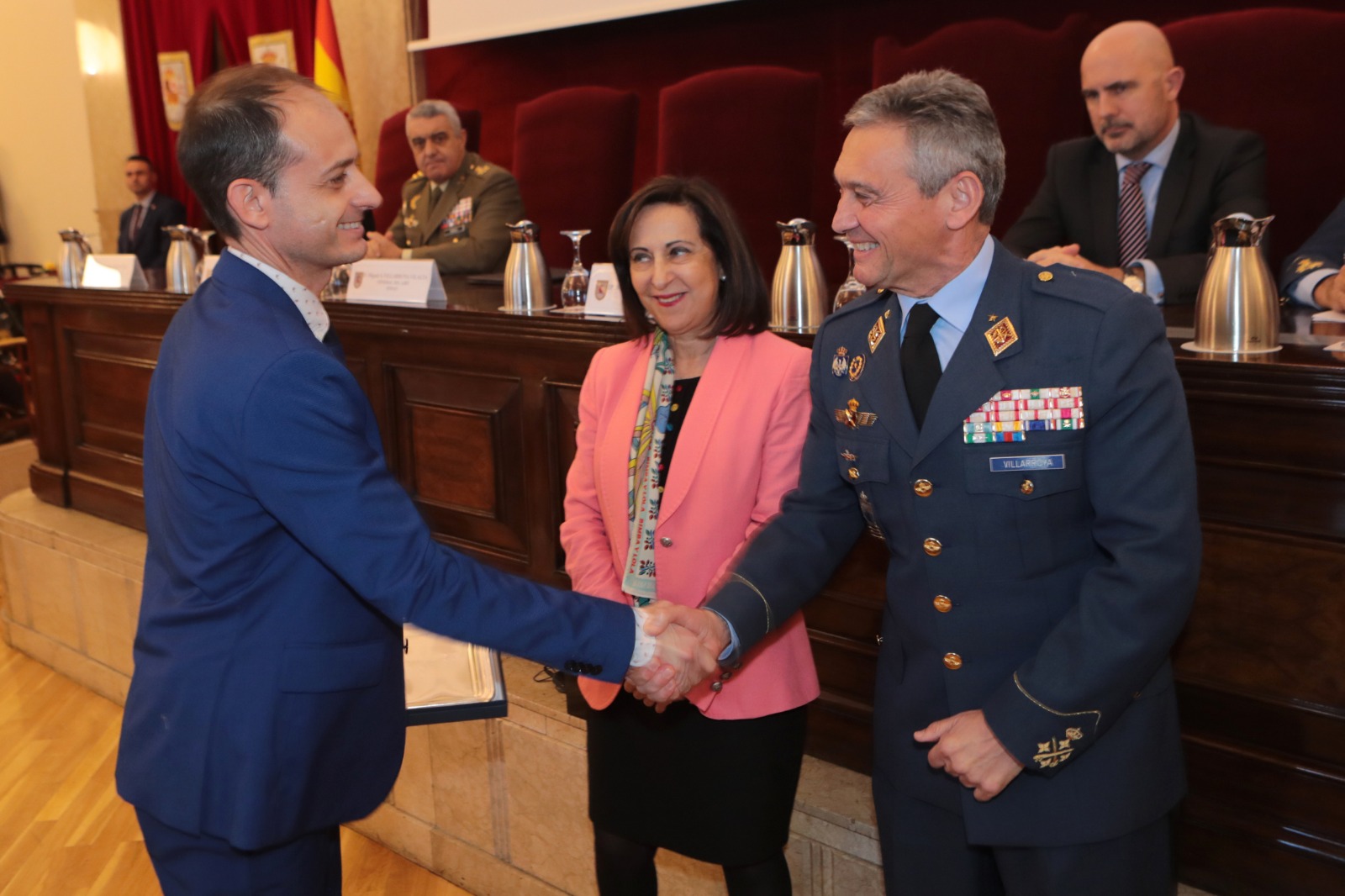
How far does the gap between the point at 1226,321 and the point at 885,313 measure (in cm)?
68

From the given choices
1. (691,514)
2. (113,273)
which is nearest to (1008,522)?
(691,514)

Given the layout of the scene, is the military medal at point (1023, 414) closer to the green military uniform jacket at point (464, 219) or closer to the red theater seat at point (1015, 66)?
the red theater seat at point (1015, 66)

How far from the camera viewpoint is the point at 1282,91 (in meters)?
3.15

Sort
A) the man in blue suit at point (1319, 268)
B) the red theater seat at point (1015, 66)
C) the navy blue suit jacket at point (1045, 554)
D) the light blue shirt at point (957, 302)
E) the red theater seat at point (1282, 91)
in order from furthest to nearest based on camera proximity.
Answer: the red theater seat at point (1015, 66), the red theater seat at point (1282, 91), the man in blue suit at point (1319, 268), the light blue shirt at point (957, 302), the navy blue suit jacket at point (1045, 554)

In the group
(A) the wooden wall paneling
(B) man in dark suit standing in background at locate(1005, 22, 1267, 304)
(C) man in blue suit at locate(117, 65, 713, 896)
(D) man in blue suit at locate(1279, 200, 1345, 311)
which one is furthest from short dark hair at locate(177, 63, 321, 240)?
(A) the wooden wall paneling

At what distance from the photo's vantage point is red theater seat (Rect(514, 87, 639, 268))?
13.7 ft

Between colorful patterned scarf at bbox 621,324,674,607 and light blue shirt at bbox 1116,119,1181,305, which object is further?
light blue shirt at bbox 1116,119,1181,305

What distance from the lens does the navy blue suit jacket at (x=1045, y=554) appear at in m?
1.12

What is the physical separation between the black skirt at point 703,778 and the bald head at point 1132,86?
1.99 meters

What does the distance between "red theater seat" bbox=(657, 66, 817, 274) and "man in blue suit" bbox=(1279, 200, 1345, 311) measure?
167 centimetres

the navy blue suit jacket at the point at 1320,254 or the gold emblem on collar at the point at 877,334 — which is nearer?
the gold emblem on collar at the point at 877,334

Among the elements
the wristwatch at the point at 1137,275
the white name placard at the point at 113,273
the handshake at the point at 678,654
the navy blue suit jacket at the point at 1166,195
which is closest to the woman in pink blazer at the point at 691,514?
the handshake at the point at 678,654

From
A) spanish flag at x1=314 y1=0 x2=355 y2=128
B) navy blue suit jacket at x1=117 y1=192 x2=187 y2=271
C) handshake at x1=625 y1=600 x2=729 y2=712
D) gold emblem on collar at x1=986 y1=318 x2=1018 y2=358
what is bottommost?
handshake at x1=625 y1=600 x2=729 y2=712

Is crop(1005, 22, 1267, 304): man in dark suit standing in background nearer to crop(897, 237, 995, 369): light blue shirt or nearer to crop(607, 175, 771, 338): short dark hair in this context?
crop(607, 175, 771, 338): short dark hair
